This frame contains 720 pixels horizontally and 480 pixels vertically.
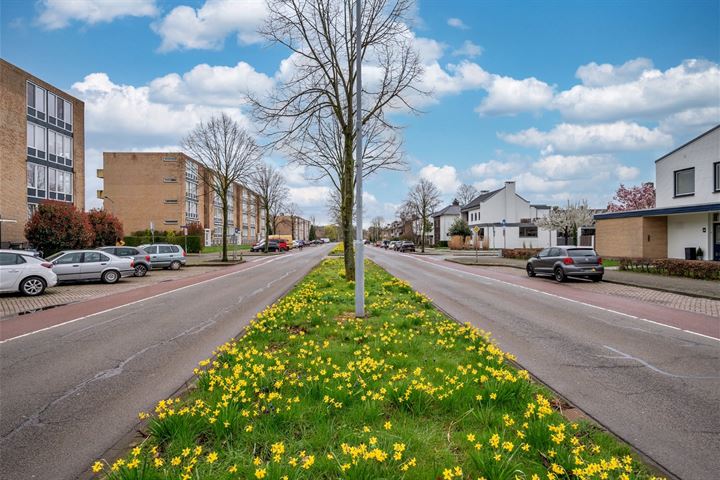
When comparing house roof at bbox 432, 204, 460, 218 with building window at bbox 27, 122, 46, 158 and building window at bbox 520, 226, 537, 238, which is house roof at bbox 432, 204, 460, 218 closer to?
building window at bbox 520, 226, 537, 238

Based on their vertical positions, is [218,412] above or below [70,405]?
above

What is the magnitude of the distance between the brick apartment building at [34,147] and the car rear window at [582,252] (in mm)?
35692

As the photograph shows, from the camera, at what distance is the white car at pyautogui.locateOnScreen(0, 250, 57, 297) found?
1430 centimetres

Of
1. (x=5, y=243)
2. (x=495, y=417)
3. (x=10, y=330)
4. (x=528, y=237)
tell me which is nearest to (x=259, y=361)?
(x=495, y=417)

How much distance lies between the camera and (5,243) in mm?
30375

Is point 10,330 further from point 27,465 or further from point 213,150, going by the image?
point 213,150

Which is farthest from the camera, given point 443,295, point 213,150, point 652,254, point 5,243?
point 213,150

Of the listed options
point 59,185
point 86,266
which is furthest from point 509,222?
point 86,266

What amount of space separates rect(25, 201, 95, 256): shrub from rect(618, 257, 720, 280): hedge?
32246 mm

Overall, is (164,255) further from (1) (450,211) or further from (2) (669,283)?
(1) (450,211)

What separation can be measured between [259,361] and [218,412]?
178cm

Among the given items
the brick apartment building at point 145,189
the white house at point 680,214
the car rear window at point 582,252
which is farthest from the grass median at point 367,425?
the brick apartment building at point 145,189

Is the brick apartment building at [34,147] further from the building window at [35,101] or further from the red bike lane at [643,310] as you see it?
the red bike lane at [643,310]

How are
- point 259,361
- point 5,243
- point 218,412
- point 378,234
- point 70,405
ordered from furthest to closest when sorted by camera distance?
1. point 378,234
2. point 5,243
3. point 259,361
4. point 70,405
5. point 218,412
